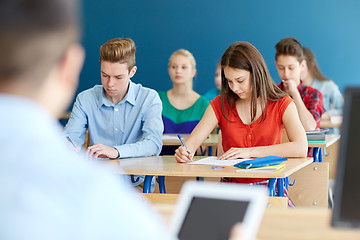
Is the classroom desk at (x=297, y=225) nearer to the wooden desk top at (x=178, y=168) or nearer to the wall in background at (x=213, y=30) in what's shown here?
the wooden desk top at (x=178, y=168)

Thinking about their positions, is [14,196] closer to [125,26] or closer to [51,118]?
[51,118]

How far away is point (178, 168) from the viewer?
102 inches

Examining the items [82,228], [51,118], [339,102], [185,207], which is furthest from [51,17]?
[339,102]

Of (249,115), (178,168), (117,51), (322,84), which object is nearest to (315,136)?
(249,115)

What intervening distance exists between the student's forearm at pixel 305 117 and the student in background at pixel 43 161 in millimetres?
3468

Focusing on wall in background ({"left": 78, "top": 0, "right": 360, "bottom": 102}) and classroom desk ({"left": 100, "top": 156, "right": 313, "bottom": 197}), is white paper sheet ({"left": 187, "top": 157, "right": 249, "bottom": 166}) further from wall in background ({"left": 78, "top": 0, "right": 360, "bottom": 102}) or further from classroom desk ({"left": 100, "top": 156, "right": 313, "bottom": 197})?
wall in background ({"left": 78, "top": 0, "right": 360, "bottom": 102})

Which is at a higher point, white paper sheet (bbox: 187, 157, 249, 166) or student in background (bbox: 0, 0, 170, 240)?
student in background (bbox: 0, 0, 170, 240)

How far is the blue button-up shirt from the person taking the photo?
10.6ft

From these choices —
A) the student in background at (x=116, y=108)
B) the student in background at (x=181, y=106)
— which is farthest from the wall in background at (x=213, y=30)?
the student in background at (x=116, y=108)

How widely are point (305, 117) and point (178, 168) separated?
169cm

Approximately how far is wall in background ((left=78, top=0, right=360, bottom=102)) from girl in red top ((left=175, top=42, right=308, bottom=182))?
374 centimetres

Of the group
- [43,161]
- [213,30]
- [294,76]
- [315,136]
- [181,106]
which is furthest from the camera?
[213,30]

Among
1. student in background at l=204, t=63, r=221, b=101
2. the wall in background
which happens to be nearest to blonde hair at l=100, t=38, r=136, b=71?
student in background at l=204, t=63, r=221, b=101

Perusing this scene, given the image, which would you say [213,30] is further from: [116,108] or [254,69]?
[254,69]
